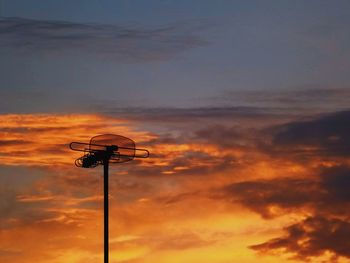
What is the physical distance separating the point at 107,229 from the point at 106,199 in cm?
227

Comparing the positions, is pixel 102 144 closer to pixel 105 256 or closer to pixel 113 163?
pixel 113 163

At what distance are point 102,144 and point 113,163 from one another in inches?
66.4

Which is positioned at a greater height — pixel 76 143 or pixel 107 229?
pixel 76 143

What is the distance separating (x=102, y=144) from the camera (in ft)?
230

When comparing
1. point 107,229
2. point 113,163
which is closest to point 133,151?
point 113,163

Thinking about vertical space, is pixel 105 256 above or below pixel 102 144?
below

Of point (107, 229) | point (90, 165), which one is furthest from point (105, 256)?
point (90, 165)

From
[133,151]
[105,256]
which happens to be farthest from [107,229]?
[133,151]

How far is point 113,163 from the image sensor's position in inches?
2768

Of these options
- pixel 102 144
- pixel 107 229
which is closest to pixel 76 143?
pixel 102 144

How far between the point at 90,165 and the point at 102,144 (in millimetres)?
1837

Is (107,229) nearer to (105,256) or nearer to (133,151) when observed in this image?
(105,256)

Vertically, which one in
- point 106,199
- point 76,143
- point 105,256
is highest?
point 76,143

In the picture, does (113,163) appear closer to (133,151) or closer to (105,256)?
(133,151)
